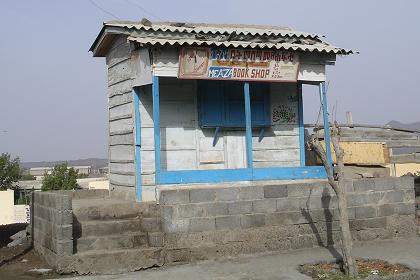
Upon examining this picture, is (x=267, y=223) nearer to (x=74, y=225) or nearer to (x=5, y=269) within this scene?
(x=74, y=225)

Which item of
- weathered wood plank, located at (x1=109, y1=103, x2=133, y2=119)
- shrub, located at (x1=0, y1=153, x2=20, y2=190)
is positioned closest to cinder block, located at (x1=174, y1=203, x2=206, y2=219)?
weathered wood plank, located at (x1=109, y1=103, x2=133, y2=119)

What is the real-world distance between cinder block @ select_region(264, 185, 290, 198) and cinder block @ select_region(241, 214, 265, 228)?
406 mm

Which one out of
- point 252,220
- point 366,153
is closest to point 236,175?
point 252,220

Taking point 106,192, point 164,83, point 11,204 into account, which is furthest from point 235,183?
point 11,204

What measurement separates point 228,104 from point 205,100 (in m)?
0.52

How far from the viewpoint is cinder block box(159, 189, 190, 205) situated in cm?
809

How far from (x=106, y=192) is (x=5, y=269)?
11.5ft

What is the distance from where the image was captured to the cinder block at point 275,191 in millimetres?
8789

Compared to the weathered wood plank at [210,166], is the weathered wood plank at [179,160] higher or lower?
higher

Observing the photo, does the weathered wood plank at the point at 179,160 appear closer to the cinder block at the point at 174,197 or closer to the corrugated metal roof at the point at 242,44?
the cinder block at the point at 174,197

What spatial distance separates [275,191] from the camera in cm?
885

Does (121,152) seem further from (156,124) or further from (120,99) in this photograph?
(156,124)

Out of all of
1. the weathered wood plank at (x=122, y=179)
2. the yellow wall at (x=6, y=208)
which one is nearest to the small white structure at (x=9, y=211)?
the yellow wall at (x=6, y=208)

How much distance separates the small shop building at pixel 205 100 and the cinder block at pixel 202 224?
2.69 ft
